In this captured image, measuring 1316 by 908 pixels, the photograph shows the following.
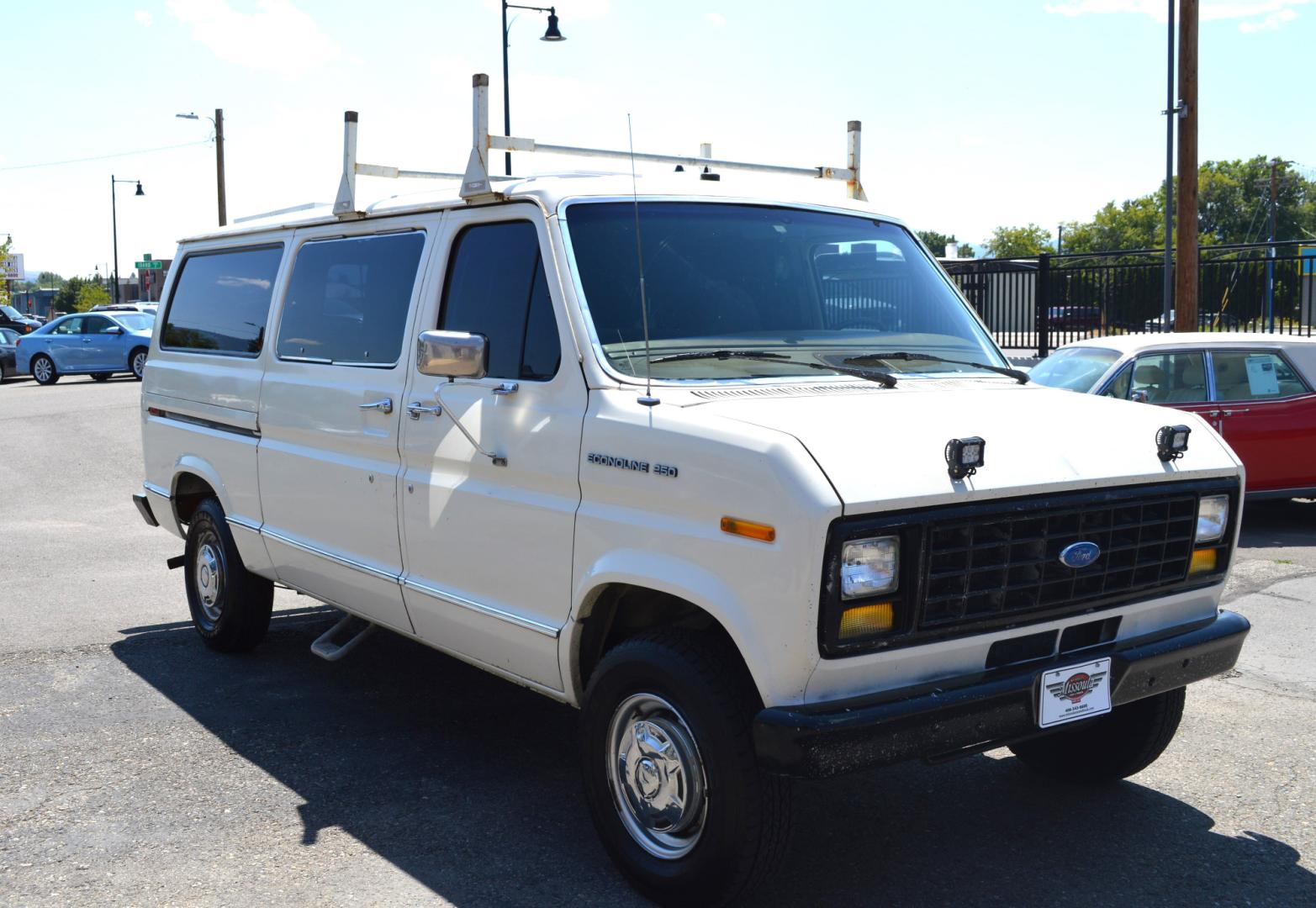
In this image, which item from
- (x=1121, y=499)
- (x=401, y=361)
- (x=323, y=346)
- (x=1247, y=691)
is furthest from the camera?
(x=1247, y=691)

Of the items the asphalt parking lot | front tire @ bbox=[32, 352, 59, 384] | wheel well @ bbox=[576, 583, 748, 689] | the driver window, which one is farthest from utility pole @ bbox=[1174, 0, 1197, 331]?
front tire @ bbox=[32, 352, 59, 384]

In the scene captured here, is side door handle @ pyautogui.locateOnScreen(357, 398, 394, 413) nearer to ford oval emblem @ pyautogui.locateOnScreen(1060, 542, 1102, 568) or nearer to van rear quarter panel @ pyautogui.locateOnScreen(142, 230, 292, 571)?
van rear quarter panel @ pyautogui.locateOnScreen(142, 230, 292, 571)

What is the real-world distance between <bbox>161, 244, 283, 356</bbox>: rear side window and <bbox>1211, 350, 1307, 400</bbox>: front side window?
7.74 metres

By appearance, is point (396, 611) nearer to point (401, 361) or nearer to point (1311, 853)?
point (401, 361)

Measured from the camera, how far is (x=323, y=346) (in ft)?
18.5

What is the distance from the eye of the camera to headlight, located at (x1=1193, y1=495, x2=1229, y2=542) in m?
4.15

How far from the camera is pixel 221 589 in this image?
6699 millimetres

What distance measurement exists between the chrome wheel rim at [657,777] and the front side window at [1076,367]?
7312mm

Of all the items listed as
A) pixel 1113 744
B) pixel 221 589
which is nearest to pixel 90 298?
pixel 221 589

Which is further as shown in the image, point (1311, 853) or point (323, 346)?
point (323, 346)

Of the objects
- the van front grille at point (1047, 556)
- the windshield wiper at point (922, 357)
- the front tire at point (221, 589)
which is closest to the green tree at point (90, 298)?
the front tire at point (221, 589)

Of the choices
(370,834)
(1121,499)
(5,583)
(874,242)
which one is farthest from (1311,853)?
(5,583)

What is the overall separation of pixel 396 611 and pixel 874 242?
2.39 m

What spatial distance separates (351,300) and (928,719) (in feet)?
10.4
